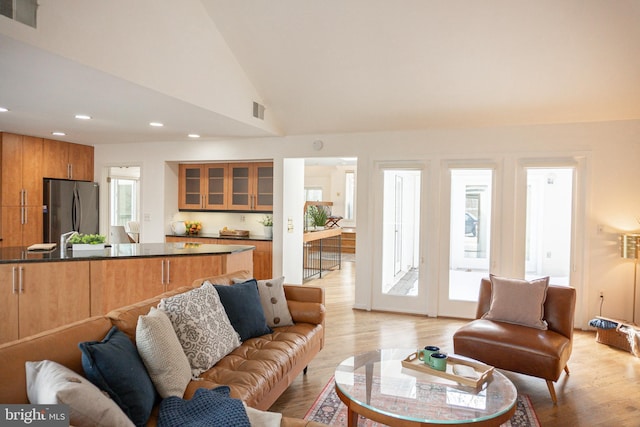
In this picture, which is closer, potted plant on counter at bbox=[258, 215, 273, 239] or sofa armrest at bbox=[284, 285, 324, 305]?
sofa armrest at bbox=[284, 285, 324, 305]

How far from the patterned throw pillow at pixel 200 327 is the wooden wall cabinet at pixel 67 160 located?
16.8 ft

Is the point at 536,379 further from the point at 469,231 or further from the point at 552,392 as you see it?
the point at 469,231

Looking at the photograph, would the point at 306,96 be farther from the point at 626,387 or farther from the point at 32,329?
the point at 626,387

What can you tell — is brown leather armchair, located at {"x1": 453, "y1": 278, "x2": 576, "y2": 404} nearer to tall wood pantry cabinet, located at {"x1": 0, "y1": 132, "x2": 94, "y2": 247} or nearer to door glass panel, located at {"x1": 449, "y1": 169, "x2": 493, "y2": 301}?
door glass panel, located at {"x1": 449, "y1": 169, "x2": 493, "y2": 301}

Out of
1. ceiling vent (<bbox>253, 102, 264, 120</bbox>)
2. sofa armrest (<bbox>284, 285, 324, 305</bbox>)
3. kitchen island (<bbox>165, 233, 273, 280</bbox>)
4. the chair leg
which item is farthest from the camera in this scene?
kitchen island (<bbox>165, 233, 273, 280</bbox>)

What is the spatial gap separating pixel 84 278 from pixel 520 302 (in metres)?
4.00

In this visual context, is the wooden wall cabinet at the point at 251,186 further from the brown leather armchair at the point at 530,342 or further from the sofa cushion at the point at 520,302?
the brown leather armchair at the point at 530,342

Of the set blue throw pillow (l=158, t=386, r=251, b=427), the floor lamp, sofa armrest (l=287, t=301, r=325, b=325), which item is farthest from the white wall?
blue throw pillow (l=158, t=386, r=251, b=427)

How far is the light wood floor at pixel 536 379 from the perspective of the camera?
2855mm

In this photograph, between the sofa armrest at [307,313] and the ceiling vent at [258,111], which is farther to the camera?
the ceiling vent at [258,111]

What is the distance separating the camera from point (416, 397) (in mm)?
2234

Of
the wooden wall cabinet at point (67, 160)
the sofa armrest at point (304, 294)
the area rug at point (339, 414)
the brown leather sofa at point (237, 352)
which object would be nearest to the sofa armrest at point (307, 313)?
the brown leather sofa at point (237, 352)

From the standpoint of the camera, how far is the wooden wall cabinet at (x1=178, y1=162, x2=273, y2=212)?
6.57 meters

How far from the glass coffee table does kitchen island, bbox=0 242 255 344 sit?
2.45m
